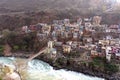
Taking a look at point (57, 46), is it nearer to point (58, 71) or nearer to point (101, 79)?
point (58, 71)

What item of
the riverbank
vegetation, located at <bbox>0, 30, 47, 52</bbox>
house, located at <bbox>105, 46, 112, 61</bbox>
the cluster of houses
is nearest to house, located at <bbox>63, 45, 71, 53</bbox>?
the cluster of houses

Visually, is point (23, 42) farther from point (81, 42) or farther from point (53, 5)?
point (53, 5)

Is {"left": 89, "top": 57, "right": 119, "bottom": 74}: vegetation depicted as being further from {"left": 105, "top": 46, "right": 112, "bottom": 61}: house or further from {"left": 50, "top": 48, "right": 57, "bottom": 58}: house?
{"left": 50, "top": 48, "right": 57, "bottom": 58}: house

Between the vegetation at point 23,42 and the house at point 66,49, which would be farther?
the vegetation at point 23,42

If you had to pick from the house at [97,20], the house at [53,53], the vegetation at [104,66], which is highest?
the house at [97,20]

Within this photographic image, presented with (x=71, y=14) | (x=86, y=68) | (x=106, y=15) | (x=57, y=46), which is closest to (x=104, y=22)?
(x=106, y=15)

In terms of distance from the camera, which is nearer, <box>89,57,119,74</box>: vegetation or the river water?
the river water

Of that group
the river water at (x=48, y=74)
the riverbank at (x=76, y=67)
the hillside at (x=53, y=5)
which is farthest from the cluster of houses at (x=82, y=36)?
the hillside at (x=53, y=5)

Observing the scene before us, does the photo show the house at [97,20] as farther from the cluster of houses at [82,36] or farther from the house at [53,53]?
the house at [53,53]
